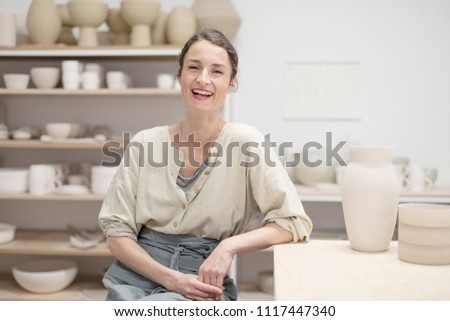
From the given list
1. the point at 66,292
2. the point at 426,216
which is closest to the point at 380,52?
the point at 426,216

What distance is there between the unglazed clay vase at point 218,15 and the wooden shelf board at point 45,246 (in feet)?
4.51

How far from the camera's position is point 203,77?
152 cm

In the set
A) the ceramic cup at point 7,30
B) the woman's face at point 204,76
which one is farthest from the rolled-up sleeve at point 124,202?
the ceramic cup at point 7,30

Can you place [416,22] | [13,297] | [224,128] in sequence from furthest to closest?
[416,22] → [13,297] → [224,128]

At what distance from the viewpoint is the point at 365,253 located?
4.16ft

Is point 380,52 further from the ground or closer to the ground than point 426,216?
further from the ground

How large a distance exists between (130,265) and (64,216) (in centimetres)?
188

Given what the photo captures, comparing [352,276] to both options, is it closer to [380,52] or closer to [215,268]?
[215,268]

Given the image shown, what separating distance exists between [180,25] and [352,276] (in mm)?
2046

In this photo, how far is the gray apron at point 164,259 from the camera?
4.74 ft

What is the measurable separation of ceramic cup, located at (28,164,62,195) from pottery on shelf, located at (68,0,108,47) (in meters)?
0.71

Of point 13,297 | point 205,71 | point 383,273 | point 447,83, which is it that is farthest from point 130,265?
point 447,83

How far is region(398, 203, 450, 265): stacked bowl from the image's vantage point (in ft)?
3.64
